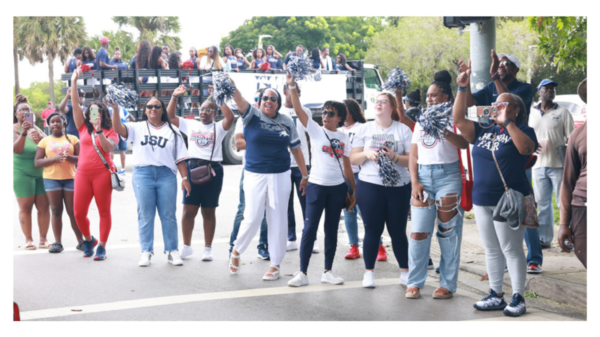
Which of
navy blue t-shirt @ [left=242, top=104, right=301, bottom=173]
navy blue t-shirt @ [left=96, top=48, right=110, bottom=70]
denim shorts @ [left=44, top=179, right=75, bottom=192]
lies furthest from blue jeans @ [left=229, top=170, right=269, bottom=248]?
navy blue t-shirt @ [left=96, top=48, right=110, bottom=70]

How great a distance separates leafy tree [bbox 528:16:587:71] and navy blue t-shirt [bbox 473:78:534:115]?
1468 mm

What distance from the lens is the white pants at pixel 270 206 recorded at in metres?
6.56

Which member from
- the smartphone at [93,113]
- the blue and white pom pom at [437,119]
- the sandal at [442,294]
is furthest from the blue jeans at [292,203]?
the smartphone at [93,113]

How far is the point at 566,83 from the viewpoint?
36.0 meters

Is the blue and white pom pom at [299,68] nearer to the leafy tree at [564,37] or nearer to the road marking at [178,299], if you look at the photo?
the road marking at [178,299]

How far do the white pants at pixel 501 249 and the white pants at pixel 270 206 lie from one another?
6.48ft

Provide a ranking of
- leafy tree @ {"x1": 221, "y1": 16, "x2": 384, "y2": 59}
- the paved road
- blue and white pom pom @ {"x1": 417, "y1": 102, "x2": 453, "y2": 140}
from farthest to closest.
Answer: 1. leafy tree @ {"x1": 221, "y1": 16, "x2": 384, "y2": 59}
2. blue and white pom pom @ {"x1": 417, "y1": 102, "x2": 453, "y2": 140}
3. the paved road

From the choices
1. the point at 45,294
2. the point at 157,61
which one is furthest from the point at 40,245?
the point at 157,61

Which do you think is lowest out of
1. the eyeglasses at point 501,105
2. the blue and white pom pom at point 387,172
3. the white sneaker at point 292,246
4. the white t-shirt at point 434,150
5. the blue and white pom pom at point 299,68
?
the white sneaker at point 292,246

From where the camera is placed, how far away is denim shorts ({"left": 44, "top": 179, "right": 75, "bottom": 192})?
7.80 meters

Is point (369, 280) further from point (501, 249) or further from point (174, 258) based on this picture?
point (174, 258)

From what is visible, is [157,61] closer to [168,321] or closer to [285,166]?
[285,166]

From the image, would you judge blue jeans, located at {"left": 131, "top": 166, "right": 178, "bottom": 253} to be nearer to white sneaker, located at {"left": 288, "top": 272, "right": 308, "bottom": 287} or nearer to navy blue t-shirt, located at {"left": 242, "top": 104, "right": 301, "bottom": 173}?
navy blue t-shirt, located at {"left": 242, "top": 104, "right": 301, "bottom": 173}

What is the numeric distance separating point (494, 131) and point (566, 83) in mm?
33512
